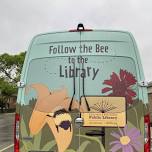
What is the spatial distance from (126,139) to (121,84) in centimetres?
69

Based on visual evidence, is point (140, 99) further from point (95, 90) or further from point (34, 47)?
point (34, 47)

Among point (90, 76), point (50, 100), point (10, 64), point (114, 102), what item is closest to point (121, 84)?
point (114, 102)

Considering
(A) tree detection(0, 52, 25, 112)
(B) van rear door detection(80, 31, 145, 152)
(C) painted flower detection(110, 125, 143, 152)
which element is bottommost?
(C) painted flower detection(110, 125, 143, 152)

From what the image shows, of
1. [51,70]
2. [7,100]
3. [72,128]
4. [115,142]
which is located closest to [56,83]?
[51,70]

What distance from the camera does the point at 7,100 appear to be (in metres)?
97.4

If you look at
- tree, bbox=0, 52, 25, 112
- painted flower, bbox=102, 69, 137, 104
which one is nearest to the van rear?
painted flower, bbox=102, 69, 137, 104

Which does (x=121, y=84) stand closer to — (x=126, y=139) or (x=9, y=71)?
(x=126, y=139)

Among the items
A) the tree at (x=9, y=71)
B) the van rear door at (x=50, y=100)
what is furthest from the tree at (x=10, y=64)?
the van rear door at (x=50, y=100)

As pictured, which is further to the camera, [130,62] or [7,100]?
[7,100]

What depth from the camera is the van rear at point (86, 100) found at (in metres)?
6.59

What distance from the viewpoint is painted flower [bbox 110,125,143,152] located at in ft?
21.6

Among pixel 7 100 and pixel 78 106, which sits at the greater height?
pixel 7 100

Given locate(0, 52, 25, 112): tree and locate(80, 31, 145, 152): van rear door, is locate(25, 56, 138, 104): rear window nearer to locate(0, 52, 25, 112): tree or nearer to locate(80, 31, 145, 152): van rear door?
locate(80, 31, 145, 152): van rear door

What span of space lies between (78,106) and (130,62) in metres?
0.87
